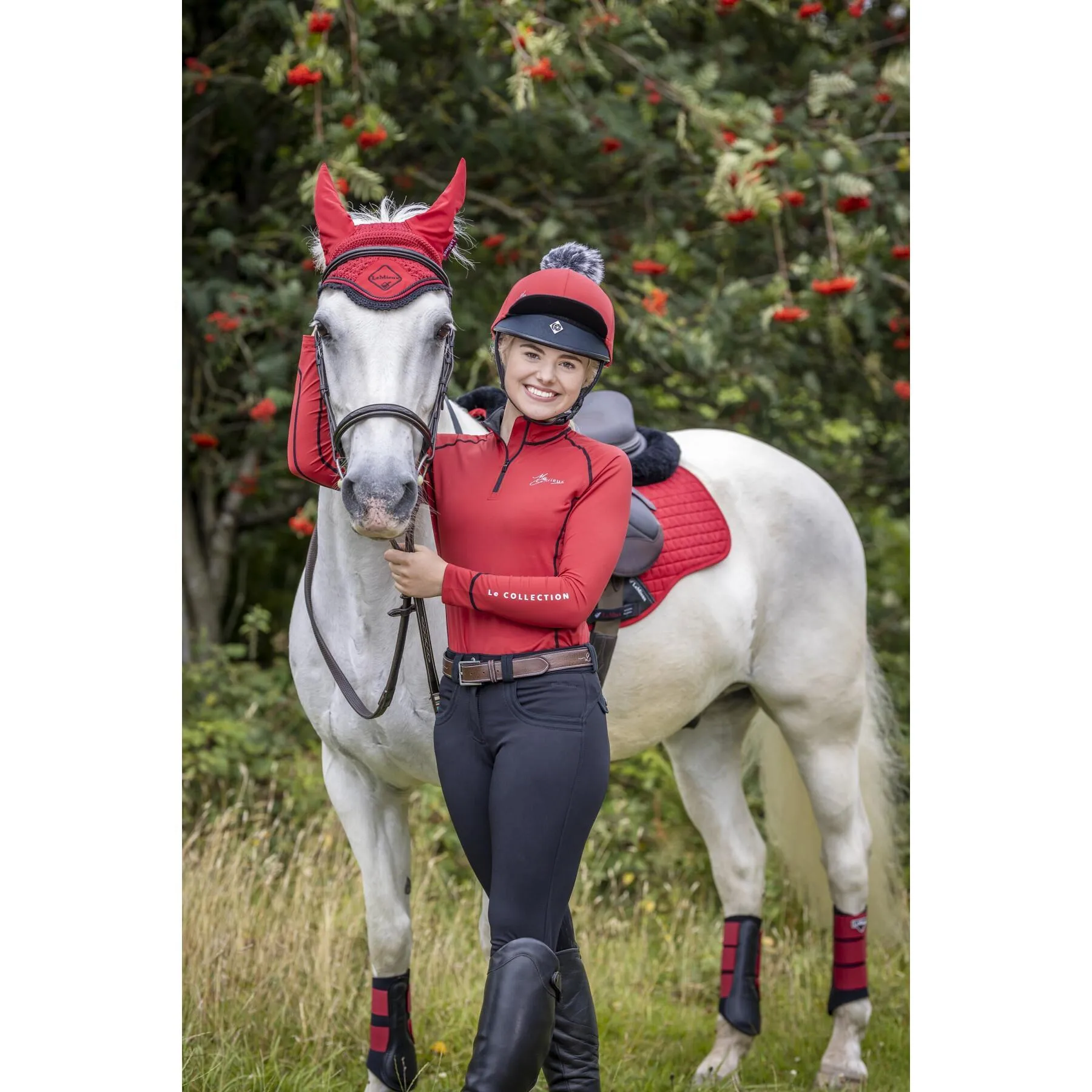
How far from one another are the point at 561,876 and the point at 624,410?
59.9 inches

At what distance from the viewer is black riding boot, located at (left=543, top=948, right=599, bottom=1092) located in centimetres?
254

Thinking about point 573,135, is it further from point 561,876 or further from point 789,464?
point 561,876

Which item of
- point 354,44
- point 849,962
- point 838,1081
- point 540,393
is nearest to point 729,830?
point 849,962

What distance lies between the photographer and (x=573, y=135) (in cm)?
525

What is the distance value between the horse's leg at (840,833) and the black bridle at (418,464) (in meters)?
1.47

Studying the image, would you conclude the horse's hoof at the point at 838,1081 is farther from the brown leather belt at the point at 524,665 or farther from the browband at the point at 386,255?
the browband at the point at 386,255

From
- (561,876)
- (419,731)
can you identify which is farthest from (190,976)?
(561,876)

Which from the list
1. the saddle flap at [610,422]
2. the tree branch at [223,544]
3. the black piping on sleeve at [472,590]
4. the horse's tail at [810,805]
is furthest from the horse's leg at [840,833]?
the tree branch at [223,544]

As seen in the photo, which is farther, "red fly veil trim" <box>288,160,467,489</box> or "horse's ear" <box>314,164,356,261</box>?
"horse's ear" <box>314,164,356,261</box>

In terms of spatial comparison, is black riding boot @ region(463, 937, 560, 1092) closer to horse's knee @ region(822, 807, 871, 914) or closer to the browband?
the browband

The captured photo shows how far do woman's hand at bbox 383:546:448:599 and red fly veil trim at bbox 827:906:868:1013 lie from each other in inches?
86.6

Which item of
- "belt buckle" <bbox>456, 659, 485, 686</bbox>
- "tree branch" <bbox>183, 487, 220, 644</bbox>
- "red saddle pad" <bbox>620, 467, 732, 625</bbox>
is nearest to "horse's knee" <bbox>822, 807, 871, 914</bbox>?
"red saddle pad" <bbox>620, 467, 732, 625</bbox>

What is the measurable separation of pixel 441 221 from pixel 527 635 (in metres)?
0.83

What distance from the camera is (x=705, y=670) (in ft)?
11.1
